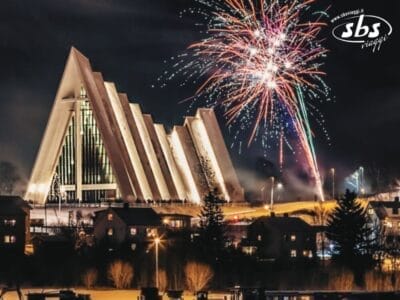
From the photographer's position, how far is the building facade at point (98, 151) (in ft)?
192

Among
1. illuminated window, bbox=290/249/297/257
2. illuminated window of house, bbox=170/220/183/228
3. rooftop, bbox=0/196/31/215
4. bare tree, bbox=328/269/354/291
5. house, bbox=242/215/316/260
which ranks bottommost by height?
bare tree, bbox=328/269/354/291

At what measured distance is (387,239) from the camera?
50.5m

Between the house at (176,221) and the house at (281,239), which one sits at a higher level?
the house at (176,221)

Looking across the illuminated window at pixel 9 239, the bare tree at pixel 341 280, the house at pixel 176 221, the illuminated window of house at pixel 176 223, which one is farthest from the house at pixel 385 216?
the illuminated window at pixel 9 239

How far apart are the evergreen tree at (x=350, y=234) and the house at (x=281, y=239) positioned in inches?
44.9

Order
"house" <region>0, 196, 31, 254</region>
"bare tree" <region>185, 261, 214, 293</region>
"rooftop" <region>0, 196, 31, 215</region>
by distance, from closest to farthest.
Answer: "bare tree" <region>185, 261, 214, 293</region>
"house" <region>0, 196, 31, 254</region>
"rooftop" <region>0, 196, 31, 215</region>

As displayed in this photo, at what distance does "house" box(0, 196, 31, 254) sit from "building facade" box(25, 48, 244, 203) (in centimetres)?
1148

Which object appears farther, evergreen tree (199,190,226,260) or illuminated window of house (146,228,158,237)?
illuminated window of house (146,228,158,237)

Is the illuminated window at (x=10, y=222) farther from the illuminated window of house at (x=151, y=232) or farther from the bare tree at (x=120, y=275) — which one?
the bare tree at (x=120, y=275)

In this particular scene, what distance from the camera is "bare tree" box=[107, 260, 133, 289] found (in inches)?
1496

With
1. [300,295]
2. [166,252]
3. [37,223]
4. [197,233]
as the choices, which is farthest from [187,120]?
[300,295]

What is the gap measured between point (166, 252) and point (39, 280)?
484cm

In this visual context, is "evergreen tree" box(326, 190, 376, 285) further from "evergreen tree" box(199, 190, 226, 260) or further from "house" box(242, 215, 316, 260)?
"evergreen tree" box(199, 190, 226, 260)

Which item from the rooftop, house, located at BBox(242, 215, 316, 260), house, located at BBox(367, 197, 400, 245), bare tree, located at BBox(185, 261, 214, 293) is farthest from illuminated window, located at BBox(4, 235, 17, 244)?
house, located at BBox(367, 197, 400, 245)
